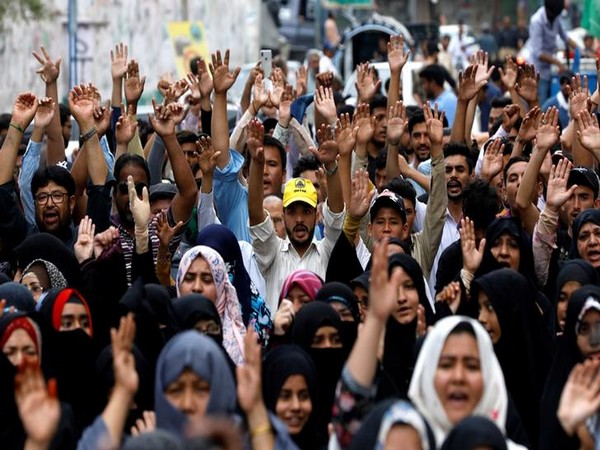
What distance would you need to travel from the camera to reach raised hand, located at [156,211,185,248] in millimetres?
8500

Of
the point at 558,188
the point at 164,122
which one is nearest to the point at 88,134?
the point at 164,122

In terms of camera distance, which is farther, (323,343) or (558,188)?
(558,188)

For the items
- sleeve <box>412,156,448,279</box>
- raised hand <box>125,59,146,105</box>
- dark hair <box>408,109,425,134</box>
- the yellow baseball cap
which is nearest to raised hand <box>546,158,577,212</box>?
sleeve <box>412,156,448,279</box>

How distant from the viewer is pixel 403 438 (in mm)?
5320

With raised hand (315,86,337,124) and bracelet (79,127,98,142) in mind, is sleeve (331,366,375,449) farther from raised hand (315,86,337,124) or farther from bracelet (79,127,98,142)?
raised hand (315,86,337,124)

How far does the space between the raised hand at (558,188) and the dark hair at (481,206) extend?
1.07 ft

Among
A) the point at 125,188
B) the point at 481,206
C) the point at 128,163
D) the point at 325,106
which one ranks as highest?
the point at 325,106

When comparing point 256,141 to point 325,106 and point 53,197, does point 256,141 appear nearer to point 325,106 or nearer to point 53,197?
Result: point 53,197

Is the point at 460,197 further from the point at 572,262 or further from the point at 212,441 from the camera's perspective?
the point at 212,441

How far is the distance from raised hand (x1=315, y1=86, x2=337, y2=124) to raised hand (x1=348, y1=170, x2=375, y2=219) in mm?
1924

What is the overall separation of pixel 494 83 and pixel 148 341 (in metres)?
10.6

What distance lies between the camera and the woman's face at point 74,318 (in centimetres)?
711

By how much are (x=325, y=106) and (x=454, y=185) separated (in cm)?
120

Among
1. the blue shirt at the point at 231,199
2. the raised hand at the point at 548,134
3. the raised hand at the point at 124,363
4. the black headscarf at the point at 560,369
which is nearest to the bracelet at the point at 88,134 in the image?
the blue shirt at the point at 231,199
